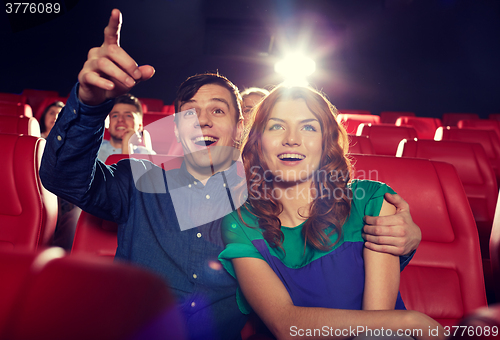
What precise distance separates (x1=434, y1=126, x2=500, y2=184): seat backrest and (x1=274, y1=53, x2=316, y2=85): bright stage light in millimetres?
5845

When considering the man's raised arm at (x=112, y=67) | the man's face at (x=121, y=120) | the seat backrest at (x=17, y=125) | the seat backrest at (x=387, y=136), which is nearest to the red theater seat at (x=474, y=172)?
the seat backrest at (x=387, y=136)

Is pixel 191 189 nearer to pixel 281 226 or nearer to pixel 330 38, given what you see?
pixel 281 226

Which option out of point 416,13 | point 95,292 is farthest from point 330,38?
point 95,292

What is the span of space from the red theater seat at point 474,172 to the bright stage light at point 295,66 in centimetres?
680

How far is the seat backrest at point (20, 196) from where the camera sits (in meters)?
1.06

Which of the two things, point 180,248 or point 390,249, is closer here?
point 390,249

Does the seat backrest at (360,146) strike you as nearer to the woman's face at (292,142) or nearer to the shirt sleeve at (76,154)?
the woman's face at (292,142)

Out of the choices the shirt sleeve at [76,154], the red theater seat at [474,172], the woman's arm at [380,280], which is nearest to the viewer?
the shirt sleeve at [76,154]

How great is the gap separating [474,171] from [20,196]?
193 centimetres

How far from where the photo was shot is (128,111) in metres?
2.35

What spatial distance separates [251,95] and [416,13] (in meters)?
8.34

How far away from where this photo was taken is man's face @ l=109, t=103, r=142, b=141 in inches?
91.0

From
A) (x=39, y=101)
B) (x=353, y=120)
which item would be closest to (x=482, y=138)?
(x=353, y=120)

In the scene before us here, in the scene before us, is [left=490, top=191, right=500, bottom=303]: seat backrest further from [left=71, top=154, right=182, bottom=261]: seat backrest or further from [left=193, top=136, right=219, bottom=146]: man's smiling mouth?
[left=71, top=154, right=182, bottom=261]: seat backrest
